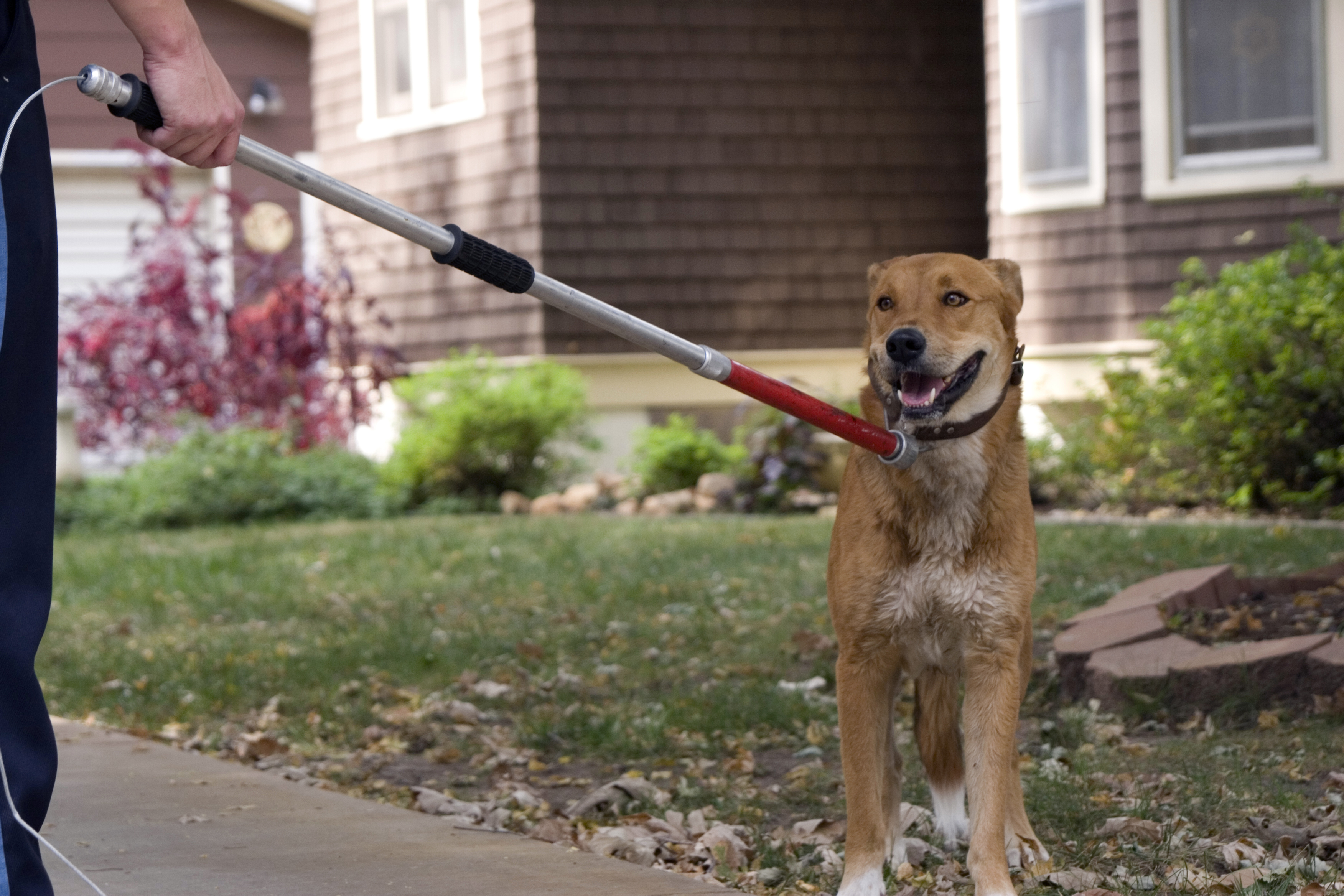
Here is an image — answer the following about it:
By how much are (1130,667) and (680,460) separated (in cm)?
679

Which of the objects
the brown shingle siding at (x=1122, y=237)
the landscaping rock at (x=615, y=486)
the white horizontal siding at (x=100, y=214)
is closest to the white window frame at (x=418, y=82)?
the white horizontal siding at (x=100, y=214)

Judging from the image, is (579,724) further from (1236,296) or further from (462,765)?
(1236,296)

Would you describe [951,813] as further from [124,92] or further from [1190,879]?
[124,92]

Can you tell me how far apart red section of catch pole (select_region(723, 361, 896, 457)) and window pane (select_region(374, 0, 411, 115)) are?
11.2 meters

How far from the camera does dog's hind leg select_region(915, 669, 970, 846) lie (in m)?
3.31

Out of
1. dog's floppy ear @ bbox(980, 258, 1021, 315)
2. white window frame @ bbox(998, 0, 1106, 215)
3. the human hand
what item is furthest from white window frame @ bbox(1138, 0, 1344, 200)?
the human hand

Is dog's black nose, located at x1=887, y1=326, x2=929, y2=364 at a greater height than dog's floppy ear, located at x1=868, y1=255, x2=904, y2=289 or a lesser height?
lesser

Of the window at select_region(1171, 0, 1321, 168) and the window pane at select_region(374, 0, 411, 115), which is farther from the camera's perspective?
the window pane at select_region(374, 0, 411, 115)

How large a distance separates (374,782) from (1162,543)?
4241mm

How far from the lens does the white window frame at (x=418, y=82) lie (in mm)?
12617

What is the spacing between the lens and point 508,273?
2.79m

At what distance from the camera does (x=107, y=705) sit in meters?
5.43

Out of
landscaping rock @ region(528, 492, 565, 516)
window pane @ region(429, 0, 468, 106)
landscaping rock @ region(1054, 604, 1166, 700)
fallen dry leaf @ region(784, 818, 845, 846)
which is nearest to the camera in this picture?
fallen dry leaf @ region(784, 818, 845, 846)

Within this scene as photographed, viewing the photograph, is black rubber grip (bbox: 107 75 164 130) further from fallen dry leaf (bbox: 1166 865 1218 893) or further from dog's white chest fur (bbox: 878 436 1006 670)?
fallen dry leaf (bbox: 1166 865 1218 893)
